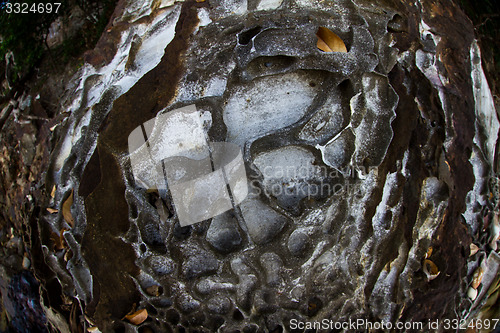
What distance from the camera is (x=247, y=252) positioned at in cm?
100

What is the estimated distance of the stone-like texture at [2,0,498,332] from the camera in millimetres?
998

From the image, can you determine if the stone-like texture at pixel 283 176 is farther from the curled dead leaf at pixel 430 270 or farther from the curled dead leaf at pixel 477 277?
the curled dead leaf at pixel 477 277

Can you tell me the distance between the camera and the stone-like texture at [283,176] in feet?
3.27

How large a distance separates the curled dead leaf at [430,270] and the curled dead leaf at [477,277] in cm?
18

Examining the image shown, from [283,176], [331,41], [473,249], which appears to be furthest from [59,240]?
[473,249]

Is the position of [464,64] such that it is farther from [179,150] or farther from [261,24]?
[179,150]

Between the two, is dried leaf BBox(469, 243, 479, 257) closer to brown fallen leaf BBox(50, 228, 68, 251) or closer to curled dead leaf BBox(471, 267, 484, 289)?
curled dead leaf BBox(471, 267, 484, 289)

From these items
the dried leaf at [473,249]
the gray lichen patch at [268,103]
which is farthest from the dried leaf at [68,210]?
the dried leaf at [473,249]

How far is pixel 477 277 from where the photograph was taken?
45.9 inches

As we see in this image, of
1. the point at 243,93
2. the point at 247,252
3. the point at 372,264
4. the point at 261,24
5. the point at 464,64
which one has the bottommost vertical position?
the point at 372,264

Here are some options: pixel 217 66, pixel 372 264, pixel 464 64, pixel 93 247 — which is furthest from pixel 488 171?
pixel 93 247

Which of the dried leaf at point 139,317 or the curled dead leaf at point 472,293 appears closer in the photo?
the dried leaf at point 139,317

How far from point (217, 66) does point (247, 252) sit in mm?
451

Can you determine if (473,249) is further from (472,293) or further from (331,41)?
(331,41)
